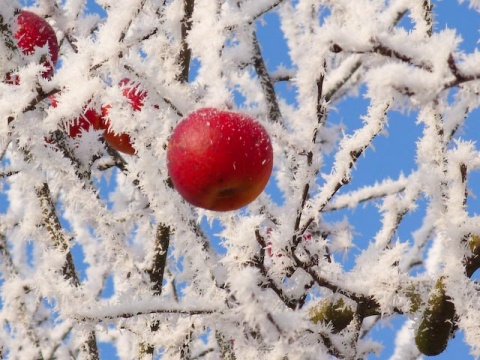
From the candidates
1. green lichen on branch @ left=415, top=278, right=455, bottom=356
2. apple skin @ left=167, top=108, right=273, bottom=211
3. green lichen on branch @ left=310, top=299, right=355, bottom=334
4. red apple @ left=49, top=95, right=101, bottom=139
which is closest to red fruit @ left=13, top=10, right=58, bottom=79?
red apple @ left=49, top=95, right=101, bottom=139

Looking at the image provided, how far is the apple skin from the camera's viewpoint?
175cm

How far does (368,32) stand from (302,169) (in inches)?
28.1

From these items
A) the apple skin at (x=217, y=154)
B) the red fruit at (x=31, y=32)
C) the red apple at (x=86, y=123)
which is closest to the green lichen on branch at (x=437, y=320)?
the apple skin at (x=217, y=154)

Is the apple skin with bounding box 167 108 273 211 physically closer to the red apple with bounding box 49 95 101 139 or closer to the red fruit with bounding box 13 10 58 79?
the red apple with bounding box 49 95 101 139

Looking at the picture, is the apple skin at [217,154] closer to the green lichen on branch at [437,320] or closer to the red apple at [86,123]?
the green lichen on branch at [437,320]

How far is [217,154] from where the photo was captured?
176 centimetres

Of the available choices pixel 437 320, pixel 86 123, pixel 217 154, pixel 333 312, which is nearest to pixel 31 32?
pixel 86 123

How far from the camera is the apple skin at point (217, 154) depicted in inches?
68.7

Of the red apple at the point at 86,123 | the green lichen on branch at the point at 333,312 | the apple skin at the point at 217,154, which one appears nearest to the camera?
the apple skin at the point at 217,154

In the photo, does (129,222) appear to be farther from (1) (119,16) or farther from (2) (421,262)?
(2) (421,262)

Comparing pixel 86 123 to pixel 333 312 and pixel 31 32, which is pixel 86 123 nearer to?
pixel 31 32

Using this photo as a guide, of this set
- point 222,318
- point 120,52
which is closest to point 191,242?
point 222,318

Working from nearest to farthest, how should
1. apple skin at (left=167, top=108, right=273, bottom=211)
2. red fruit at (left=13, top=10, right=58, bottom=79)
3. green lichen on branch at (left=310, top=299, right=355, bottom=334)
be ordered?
apple skin at (left=167, top=108, right=273, bottom=211)
green lichen on branch at (left=310, top=299, right=355, bottom=334)
red fruit at (left=13, top=10, right=58, bottom=79)

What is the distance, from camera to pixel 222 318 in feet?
6.07
